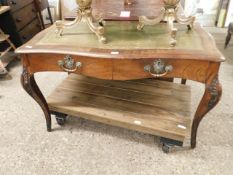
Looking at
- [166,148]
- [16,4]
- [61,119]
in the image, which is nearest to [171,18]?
[166,148]

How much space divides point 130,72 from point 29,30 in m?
1.96

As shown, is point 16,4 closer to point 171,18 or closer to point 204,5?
point 171,18

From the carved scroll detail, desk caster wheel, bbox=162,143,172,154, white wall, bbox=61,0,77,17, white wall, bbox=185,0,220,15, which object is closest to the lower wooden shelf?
desk caster wheel, bbox=162,143,172,154

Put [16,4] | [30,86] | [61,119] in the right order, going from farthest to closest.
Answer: [16,4] < [61,119] < [30,86]

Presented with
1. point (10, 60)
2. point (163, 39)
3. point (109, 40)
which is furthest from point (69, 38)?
point (10, 60)

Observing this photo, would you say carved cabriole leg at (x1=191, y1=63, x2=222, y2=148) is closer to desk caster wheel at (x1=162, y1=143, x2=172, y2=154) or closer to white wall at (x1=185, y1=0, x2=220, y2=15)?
desk caster wheel at (x1=162, y1=143, x2=172, y2=154)

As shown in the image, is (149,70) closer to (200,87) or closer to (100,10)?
(100,10)

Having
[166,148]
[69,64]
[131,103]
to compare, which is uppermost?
[69,64]

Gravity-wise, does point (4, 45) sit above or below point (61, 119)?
above

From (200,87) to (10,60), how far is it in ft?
6.34

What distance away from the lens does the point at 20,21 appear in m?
2.28

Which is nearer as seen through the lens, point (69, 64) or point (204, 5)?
point (69, 64)

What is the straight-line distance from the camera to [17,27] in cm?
223

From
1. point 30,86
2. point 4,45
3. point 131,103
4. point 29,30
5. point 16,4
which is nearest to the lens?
point 30,86
